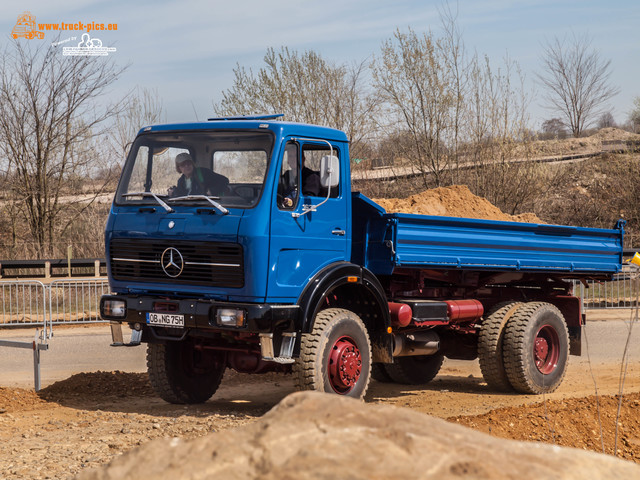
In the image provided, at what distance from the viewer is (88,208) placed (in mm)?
26984

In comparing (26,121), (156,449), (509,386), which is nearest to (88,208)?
(26,121)

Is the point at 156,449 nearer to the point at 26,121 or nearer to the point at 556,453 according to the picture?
the point at 556,453

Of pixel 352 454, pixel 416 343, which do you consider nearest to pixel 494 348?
pixel 416 343

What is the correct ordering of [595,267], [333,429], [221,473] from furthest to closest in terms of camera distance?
[595,267], [333,429], [221,473]

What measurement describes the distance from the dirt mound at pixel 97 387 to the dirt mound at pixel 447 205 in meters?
3.87

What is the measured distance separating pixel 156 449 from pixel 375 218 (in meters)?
5.98

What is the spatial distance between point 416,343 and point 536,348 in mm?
1816

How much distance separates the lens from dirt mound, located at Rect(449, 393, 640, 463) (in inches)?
279

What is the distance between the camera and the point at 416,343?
31.6 ft

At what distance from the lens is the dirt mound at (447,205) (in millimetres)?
10305

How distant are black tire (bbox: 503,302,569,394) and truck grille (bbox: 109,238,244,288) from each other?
4.01 m

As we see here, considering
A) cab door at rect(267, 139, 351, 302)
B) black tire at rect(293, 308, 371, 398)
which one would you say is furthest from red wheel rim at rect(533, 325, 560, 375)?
cab door at rect(267, 139, 351, 302)

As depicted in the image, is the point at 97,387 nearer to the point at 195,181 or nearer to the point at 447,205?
the point at 195,181

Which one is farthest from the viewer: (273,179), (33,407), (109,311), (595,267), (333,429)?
(595,267)
